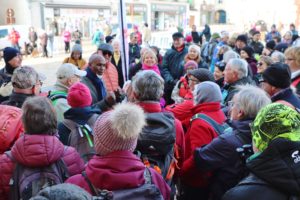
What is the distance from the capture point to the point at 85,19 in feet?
109

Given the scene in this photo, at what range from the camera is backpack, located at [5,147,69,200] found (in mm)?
2227

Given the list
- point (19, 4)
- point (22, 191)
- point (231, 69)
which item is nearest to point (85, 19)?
point (19, 4)

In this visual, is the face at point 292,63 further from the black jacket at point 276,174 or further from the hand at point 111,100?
the black jacket at point 276,174

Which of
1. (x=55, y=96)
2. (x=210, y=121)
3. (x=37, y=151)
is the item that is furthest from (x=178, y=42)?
(x=37, y=151)

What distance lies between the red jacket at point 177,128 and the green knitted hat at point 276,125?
1.03 meters

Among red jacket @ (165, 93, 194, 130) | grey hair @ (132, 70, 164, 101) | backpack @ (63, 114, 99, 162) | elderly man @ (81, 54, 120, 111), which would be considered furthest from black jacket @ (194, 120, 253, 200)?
elderly man @ (81, 54, 120, 111)

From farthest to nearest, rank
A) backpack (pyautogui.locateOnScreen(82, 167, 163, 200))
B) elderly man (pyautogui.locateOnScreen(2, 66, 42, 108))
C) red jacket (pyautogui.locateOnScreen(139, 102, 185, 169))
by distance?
elderly man (pyautogui.locateOnScreen(2, 66, 42, 108))
red jacket (pyautogui.locateOnScreen(139, 102, 185, 169))
backpack (pyautogui.locateOnScreen(82, 167, 163, 200))

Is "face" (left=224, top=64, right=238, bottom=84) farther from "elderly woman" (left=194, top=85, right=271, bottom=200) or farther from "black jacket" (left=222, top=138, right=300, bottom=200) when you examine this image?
"black jacket" (left=222, top=138, right=300, bottom=200)

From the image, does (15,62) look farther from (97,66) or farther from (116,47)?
(116,47)

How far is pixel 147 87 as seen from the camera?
2.84 meters

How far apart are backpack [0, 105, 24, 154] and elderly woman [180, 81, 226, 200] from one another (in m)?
1.40

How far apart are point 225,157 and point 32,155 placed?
1.39 m

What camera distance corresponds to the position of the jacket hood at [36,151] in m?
2.22

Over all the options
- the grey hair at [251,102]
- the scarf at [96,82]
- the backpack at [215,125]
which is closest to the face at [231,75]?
the backpack at [215,125]
